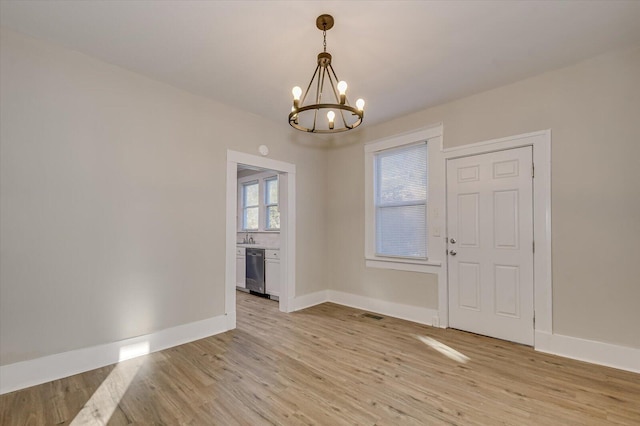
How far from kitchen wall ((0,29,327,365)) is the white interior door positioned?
2.92m

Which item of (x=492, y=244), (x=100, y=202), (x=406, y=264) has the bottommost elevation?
(x=406, y=264)

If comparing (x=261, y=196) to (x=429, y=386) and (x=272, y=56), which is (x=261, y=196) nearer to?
(x=272, y=56)

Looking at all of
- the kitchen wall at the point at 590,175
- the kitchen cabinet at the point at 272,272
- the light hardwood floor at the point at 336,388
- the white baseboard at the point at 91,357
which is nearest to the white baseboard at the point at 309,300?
the kitchen cabinet at the point at 272,272

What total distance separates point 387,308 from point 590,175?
2.81 metres

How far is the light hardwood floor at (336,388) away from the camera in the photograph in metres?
2.02

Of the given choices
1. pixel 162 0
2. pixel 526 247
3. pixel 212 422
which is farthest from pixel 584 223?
pixel 162 0

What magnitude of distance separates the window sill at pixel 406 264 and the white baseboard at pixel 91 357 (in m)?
2.39

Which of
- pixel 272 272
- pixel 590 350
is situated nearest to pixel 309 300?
pixel 272 272

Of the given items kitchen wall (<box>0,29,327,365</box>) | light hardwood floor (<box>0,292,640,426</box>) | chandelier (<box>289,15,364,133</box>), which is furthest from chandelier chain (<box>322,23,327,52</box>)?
light hardwood floor (<box>0,292,640,426</box>)

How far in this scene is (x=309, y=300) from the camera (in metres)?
4.82

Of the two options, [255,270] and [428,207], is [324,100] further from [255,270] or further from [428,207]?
[255,270]

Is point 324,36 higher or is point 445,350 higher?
point 324,36

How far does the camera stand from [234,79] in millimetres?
3186

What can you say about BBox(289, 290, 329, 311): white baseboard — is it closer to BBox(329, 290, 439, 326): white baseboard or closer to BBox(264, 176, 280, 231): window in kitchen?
BBox(329, 290, 439, 326): white baseboard
